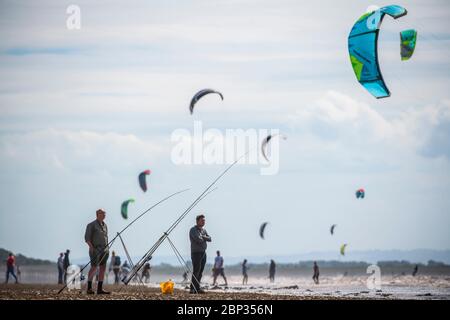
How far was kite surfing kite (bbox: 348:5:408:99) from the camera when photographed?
69.5ft

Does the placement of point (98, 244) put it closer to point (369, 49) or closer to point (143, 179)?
point (369, 49)

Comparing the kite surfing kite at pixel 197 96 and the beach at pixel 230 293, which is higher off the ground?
the kite surfing kite at pixel 197 96

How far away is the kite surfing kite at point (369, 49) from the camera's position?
69.5 ft

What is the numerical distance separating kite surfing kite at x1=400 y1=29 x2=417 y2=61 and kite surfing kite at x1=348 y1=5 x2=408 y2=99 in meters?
0.68

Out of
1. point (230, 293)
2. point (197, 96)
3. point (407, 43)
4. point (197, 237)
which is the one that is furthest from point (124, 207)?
point (197, 237)

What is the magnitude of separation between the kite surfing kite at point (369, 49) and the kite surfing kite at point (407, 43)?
683mm

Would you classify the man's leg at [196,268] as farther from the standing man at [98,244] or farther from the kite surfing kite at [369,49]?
the kite surfing kite at [369,49]

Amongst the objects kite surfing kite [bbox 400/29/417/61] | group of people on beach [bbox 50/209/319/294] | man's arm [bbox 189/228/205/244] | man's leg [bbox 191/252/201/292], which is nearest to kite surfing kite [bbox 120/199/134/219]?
kite surfing kite [bbox 400/29/417/61]

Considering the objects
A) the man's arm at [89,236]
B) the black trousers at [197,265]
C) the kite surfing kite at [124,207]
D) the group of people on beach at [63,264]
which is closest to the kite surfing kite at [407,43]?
the black trousers at [197,265]

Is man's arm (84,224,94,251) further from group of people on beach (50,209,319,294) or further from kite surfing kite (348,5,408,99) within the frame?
kite surfing kite (348,5,408,99)

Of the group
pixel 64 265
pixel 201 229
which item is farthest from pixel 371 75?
pixel 64 265

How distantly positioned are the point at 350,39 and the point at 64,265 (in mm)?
13331

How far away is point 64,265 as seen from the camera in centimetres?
3158

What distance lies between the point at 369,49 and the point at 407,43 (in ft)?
4.08
